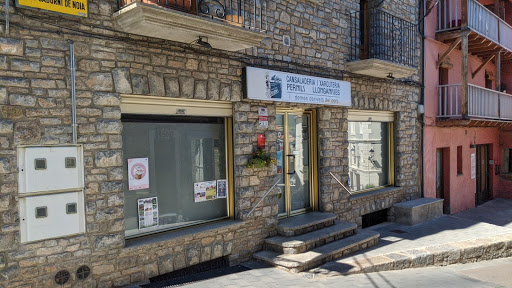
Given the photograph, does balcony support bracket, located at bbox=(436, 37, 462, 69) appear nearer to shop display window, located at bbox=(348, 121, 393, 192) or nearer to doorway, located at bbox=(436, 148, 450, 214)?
doorway, located at bbox=(436, 148, 450, 214)

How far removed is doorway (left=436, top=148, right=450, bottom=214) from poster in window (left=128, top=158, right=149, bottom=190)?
9802mm

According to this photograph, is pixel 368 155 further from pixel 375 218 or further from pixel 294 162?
pixel 294 162

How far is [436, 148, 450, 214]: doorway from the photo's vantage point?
1242cm

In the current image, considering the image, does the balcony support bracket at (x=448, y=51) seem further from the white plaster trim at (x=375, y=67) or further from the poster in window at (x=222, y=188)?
the poster in window at (x=222, y=188)

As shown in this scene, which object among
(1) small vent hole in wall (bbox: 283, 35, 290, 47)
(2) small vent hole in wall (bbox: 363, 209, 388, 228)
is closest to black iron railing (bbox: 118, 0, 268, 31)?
(1) small vent hole in wall (bbox: 283, 35, 290, 47)

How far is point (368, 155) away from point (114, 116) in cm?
664

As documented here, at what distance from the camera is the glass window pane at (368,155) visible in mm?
9266

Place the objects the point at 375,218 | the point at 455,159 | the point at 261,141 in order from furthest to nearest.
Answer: the point at 455,159 < the point at 375,218 < the point at 261,141

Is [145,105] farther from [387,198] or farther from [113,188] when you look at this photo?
[387,198]

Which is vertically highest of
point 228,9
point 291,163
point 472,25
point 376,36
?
point 472,25

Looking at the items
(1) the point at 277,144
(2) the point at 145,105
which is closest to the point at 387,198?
(1) the point at 277,144

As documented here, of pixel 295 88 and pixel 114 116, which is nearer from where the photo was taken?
pixel 114 116

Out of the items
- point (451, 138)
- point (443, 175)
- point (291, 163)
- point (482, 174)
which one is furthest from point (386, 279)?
point (482, 174)

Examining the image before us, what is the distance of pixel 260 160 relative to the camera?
662 centimetres
